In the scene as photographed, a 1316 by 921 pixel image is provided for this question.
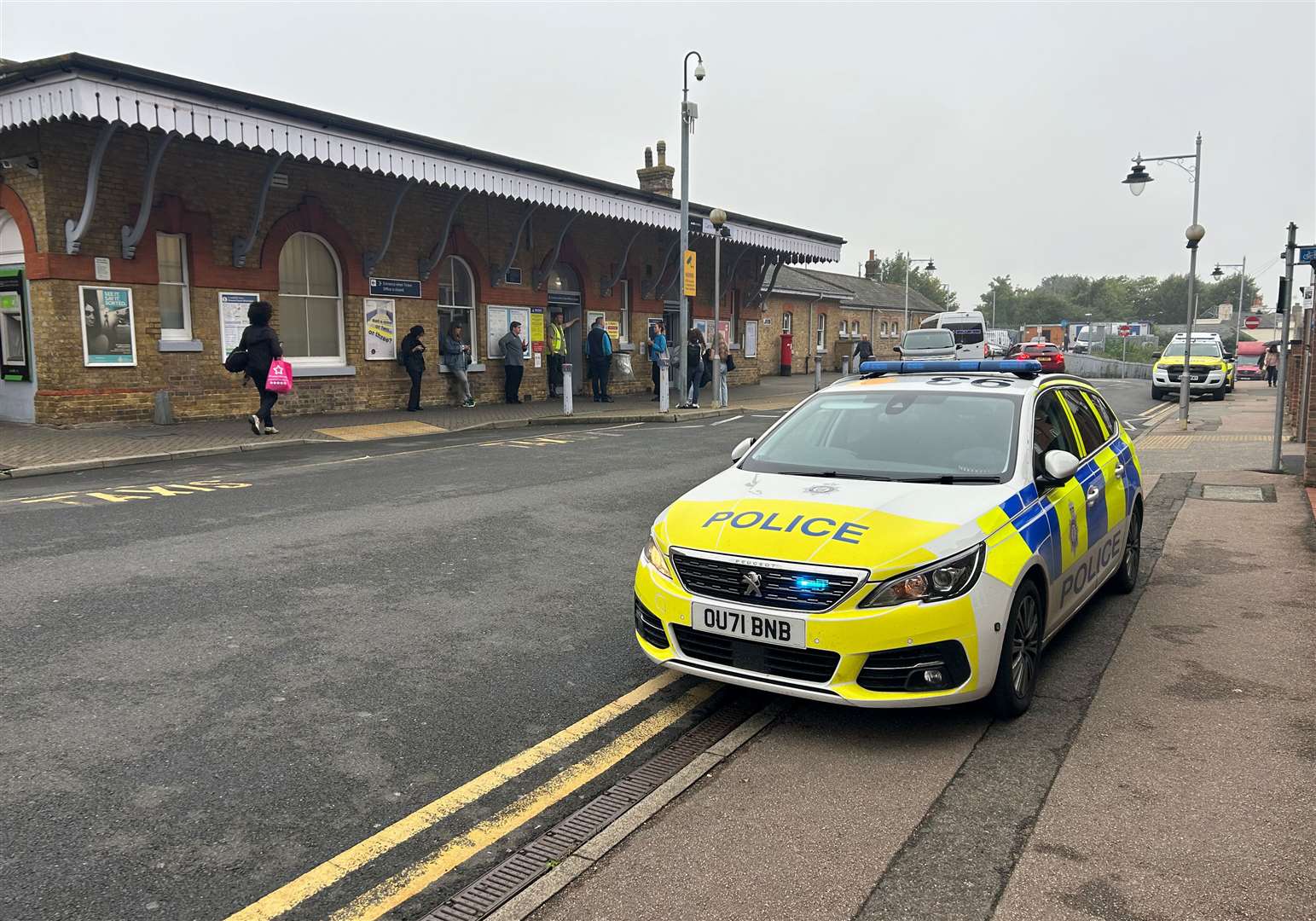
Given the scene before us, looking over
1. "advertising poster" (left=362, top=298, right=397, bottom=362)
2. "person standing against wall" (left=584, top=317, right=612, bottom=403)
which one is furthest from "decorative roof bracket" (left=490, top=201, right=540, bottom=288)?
"advertising poster" (left=362, top=298, right=397, bottom=362)

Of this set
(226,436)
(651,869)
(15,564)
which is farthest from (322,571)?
(226,436)

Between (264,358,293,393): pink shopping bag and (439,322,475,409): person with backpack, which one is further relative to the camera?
(439,322,475,409): person with backpack

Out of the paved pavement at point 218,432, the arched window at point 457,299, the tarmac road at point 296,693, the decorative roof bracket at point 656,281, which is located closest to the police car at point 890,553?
the tarmac road at point 296,693

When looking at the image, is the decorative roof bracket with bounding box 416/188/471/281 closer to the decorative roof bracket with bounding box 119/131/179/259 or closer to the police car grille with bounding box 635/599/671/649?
the decorative roof bracket with bounding box 119/131/179/259

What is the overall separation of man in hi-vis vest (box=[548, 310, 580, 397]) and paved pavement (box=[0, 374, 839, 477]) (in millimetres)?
1102

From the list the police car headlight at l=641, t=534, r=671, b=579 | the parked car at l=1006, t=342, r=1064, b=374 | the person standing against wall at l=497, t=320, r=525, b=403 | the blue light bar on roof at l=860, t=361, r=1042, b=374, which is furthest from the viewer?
the parked car at l=1006, t=342, r=1064, b=374

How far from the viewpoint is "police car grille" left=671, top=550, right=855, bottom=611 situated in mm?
3906

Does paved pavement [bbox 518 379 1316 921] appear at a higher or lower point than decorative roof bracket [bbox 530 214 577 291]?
lower

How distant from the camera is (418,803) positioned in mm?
3539

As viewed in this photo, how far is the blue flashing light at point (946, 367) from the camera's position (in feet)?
19.1

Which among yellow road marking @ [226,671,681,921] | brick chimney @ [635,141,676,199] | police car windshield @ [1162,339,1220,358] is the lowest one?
yellow road marking @ [226,671,681,921]

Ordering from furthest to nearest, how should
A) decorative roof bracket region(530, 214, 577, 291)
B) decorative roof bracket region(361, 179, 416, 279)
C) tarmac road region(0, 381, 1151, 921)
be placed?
decorative roof bracket region(530, 214, 577, 291) → decorative roof bracket region(361, 179, 416, 279) → tarmac road region(0, 381, 1151, 921)

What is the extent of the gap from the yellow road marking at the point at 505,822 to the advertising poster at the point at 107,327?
529 inches

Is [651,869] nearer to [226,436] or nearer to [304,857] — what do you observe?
[304,857]
